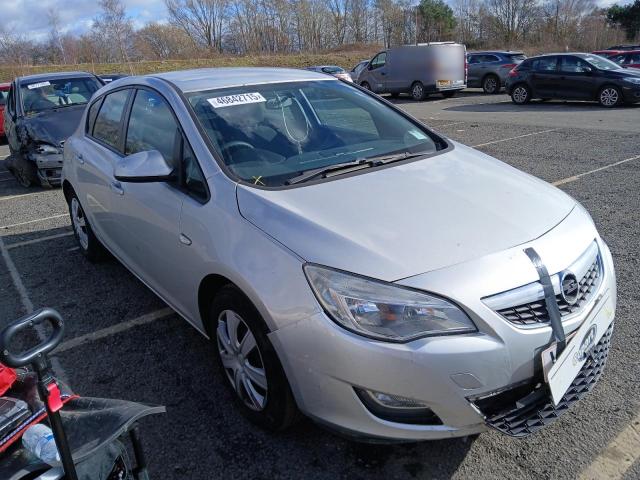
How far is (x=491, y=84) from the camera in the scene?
20.7 meters

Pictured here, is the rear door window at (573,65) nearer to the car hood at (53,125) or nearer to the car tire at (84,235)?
the car hood at (53,125)

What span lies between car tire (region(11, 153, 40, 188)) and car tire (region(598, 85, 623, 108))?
556 inches

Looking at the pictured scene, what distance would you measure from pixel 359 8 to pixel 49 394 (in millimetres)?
81361

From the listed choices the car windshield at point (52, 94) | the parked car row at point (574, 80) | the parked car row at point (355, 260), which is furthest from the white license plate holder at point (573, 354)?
the parked car row at point (574, 80)

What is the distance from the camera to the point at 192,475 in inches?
93.3

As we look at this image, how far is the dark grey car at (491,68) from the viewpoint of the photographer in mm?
20109

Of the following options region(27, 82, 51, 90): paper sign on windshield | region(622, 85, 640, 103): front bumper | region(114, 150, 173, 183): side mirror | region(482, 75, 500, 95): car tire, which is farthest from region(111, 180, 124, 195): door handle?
region(482, 75, 500, 95): car tire

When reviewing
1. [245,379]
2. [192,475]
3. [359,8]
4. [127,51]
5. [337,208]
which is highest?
[359,8]

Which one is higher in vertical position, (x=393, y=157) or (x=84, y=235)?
(x=393, y=157)

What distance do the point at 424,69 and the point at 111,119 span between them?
17722 millimetres

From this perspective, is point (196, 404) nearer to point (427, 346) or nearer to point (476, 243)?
point (427, 346)

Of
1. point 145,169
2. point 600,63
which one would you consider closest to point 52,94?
point 145,169

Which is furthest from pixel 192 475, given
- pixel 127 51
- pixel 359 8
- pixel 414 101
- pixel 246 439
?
pixel 359 8

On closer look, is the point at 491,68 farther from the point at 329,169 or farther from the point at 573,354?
the point at 573,354
